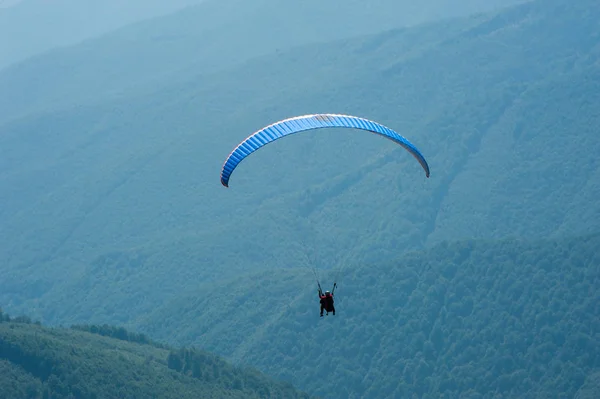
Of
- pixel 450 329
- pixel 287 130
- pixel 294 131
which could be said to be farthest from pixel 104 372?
pixel 294 131

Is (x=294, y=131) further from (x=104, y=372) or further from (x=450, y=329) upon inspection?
(x=450, y=329)

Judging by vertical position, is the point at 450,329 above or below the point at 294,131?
above

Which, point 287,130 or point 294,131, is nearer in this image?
point 294,131

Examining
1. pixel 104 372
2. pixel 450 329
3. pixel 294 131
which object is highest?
pixel 450 329

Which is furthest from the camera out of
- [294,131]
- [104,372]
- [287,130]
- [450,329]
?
[450,329]

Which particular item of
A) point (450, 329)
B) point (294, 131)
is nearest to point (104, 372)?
Answer: point (450, 329)

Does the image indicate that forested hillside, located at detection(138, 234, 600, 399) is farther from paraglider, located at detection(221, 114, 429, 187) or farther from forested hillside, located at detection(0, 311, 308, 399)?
paraglider, located at detection(221, 114, 429, 187)

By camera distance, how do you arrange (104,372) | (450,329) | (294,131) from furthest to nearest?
(450,329)
(104,372)
(294,131)
